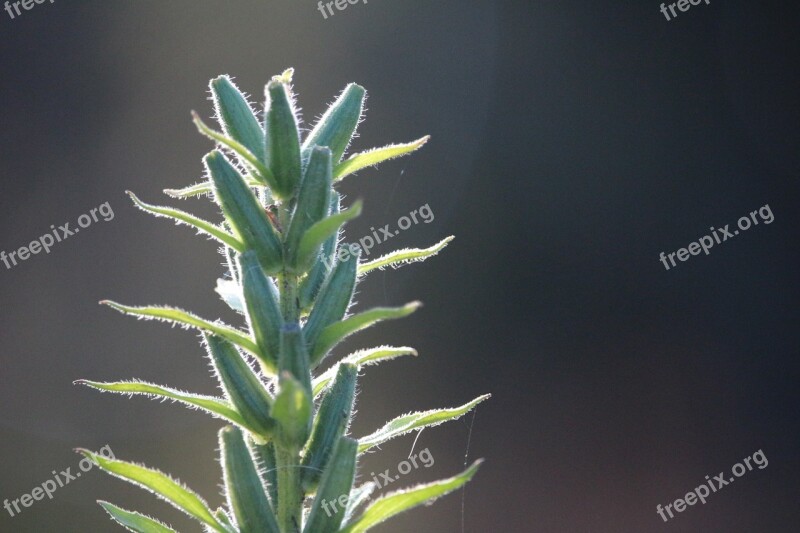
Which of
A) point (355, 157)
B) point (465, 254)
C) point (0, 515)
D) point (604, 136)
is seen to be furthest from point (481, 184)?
point (355, 157)

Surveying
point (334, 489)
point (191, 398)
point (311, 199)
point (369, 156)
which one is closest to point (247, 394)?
point (191, 398)

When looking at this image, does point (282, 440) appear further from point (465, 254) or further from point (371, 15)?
point (371, 15)

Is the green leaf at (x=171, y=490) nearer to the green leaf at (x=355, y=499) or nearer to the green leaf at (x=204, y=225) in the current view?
the green leaf at (x=355, y=499)

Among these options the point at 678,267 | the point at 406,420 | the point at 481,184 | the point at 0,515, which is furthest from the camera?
the point at 481,184

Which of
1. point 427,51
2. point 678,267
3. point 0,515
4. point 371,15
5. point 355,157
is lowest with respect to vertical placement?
point 678,267

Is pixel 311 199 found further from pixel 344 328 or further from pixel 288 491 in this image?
pixel 288 491

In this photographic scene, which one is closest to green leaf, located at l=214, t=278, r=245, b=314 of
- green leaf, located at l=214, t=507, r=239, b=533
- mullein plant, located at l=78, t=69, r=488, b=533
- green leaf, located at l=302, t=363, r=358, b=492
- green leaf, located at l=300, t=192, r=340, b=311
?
mullein plant, located at l=78, t=69, r=488, b=533

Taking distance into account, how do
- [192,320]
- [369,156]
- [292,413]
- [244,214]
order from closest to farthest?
[292,413], [192,320], [244,214], [369,156]

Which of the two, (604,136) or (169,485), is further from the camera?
(604,136)
